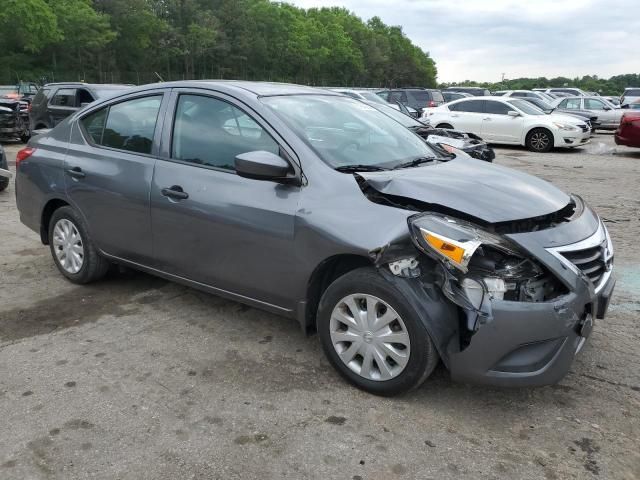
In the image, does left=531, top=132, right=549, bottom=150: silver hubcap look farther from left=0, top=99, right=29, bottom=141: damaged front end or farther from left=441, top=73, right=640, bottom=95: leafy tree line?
left=441, top=73, right=640, bottom=95: leafy tree line

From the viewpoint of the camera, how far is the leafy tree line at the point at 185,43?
48062 millimetres

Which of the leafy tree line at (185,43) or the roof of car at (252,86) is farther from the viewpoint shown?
the leafy tree line at (185,43)

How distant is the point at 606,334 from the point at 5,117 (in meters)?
14.3

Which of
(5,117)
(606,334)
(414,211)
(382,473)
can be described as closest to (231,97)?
(414,211)

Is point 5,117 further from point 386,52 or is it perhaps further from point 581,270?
point 386,52

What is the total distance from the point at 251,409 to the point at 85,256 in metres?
2.37

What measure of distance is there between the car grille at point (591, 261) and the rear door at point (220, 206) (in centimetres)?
148

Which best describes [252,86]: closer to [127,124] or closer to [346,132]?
[346,132]

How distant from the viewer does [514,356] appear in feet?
9.17

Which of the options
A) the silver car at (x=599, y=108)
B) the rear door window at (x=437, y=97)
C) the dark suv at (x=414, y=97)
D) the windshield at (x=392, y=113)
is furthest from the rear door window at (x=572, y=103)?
the windshield at (x=392, y=113)

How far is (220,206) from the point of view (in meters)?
3.60

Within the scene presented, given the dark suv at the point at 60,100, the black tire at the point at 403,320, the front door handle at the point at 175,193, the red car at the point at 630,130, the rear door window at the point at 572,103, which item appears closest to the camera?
the black tire at the point at 403,320

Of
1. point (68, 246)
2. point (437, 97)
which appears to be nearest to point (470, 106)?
point (437, 97)

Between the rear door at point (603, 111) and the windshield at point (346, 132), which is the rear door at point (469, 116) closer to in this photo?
the rear door at point (603, 111)
